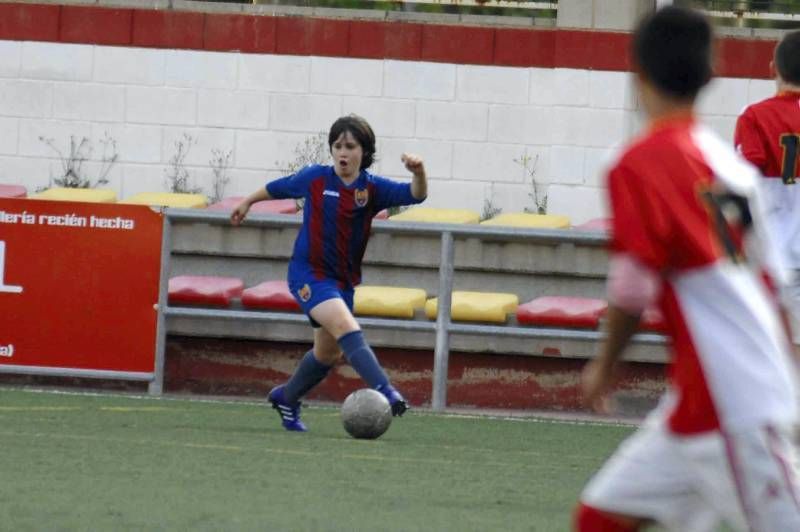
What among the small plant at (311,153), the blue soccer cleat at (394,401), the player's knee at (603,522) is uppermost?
the small plant at (311,153)

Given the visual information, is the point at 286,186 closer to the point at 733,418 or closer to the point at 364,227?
the point at 364,227

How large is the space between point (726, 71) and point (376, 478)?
707 centimetres

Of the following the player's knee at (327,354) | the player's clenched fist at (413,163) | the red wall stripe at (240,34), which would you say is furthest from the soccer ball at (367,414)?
the red wall stripe at (240,34)

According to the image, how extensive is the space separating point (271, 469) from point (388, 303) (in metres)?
4.38

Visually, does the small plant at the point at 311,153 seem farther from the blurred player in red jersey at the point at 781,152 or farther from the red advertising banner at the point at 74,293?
the blurred player in red jersey at the point at 781,152

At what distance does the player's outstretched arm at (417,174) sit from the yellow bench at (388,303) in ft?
9.18

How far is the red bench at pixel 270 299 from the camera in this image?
13117mm

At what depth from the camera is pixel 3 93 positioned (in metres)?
15.3

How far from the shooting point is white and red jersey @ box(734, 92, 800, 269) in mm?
8414

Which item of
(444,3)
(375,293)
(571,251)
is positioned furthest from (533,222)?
(444,3)

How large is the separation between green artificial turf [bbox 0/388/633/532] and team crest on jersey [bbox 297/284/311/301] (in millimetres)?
750

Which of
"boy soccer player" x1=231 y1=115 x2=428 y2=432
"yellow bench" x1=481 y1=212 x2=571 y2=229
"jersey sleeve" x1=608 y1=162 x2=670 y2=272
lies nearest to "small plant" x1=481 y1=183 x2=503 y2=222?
"yellow bench" x1=481 y1=212 x2=571 y2=229

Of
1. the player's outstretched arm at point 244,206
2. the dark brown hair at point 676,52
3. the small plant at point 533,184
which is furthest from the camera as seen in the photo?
the small plant at point 533,184

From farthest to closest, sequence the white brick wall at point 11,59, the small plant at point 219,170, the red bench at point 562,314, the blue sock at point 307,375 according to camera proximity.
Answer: the white brick wall at point 11,59 < the small plant at point 219,170 < the red bench at point 562,314 < the blue sock at point 307,375
